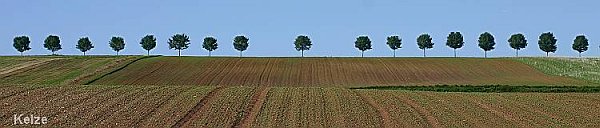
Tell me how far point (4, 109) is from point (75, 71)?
46657mm

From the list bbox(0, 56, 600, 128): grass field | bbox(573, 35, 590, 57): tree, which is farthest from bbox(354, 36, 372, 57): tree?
bbox(0, 56, 600, 128): grass field

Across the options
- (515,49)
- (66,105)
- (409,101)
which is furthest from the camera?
(515,49)

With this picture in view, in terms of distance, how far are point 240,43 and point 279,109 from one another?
352 feet

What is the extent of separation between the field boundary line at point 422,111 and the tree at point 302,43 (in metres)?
102

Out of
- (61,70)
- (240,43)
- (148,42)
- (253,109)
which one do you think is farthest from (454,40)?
(253,109)

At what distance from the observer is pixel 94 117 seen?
24.1 m

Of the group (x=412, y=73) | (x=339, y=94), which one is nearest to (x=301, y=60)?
(x=412, y=73)

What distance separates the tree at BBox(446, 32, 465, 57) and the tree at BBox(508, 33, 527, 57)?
7112mm

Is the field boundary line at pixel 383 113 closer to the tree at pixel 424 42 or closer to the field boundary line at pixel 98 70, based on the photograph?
the field boundary line at pixel 98 70

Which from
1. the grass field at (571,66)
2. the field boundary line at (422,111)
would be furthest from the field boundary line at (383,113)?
the grass field at (571,66)

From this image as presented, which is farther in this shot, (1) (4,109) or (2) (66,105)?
(2) (66,105)

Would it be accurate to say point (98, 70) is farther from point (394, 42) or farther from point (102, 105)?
point (394, 42)

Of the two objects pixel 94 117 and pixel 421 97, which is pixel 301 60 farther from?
pixel 94 117

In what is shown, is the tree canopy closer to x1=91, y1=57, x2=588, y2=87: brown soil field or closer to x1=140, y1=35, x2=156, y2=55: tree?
x1=140, y1=35, x2=156, y2=55: tree
